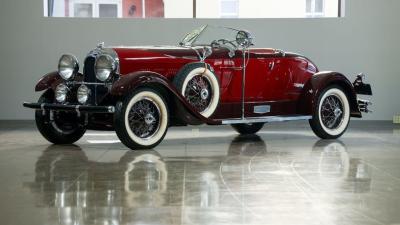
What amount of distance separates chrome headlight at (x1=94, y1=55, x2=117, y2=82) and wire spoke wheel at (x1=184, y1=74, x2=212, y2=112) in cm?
81

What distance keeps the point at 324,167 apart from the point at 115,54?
242cm

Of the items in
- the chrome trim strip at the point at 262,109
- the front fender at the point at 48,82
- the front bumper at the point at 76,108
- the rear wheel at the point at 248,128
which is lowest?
the rear wheel at the point at 248,128

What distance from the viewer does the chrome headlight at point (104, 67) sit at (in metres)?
6.65

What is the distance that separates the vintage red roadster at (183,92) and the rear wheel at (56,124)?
0.03ft

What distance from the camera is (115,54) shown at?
22.4 ft

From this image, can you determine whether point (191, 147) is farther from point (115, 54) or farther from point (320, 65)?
point (320, 65)

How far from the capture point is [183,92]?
22.7 ft

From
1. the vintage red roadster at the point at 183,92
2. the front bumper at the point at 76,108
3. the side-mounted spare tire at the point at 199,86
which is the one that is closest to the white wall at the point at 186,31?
the vintage red roadster at the point at 183,92

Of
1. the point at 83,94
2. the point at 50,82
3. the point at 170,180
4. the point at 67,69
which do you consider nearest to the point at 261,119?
the point at 83,94

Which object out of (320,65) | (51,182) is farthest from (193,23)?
(51,182)

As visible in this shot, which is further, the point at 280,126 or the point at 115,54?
the point at 280,126

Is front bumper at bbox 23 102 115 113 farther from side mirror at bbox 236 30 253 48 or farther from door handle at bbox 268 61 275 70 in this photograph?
door handle at bbox 268 61 275 70

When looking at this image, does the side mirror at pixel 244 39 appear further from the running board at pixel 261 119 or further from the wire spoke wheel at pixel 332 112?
the wire spoke wheel at pixel 332 112

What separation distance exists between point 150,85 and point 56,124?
1.19 meters
